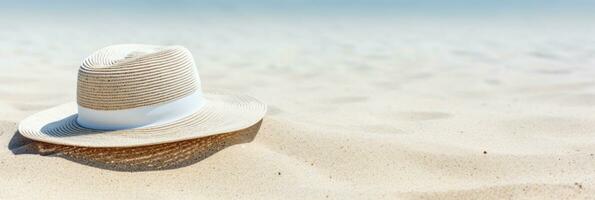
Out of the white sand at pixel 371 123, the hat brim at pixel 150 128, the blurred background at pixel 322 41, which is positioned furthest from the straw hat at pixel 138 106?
the blurred background at pixel 322 41

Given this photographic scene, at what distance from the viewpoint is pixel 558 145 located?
277cm

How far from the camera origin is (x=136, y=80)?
2.33m

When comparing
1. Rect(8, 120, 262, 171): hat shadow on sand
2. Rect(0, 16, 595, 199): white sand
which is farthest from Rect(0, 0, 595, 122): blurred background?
Rect(8, 120, 262, 171): hat shadow on sand

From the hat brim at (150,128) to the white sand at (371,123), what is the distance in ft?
0.36

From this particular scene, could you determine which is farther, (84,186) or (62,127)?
(62,127)

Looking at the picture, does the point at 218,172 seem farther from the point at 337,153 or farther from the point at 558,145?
the point at 558,145

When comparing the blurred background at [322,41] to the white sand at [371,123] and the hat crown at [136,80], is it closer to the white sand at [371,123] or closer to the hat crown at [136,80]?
the white sand at [371,123]

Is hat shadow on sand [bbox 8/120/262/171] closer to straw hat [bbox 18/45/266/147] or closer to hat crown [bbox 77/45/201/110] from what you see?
straw hat [bbox 18/45/266/147]

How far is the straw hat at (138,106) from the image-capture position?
2.33m

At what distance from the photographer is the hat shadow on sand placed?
7.68 ft

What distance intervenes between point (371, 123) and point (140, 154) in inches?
56.8

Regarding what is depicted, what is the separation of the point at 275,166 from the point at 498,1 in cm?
1468

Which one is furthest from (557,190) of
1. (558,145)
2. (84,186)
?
(84,186)

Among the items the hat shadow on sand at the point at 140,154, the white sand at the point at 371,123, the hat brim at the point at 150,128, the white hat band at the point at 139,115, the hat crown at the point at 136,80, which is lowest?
the white sand at the point at 371,123
